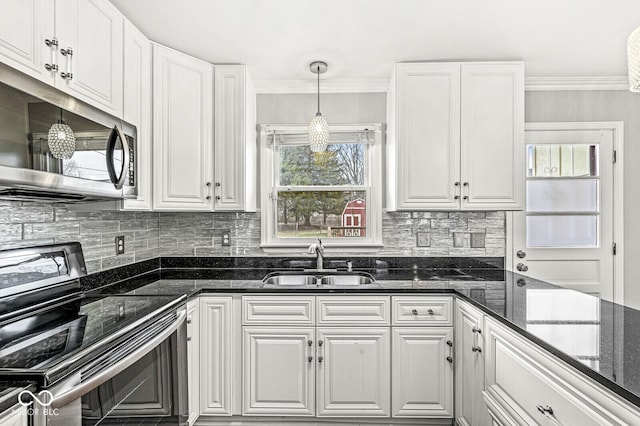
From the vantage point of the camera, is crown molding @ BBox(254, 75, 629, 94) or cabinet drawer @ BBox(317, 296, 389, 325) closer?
cabinet drawer @ BBox(317, 296, 389, 325)

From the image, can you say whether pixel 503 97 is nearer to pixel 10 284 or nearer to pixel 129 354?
pixel 129 354

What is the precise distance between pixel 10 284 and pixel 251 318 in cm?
114

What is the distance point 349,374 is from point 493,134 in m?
1.74

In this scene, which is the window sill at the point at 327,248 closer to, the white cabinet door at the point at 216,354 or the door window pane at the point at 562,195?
the white cabinet door at the point at 216,354

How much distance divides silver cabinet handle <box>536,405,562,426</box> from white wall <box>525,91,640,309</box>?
2.14 metres

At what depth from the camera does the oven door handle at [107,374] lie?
102 cm

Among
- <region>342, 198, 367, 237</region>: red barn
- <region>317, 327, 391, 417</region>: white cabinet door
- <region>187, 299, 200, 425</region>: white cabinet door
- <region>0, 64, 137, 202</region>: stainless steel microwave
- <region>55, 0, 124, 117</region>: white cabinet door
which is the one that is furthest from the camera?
<region>342, 198, 367, 237</region>: red barn

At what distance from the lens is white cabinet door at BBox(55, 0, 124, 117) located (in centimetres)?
147

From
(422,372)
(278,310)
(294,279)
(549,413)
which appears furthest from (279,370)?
(549,413)

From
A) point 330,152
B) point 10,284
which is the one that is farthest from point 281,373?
point 330,152

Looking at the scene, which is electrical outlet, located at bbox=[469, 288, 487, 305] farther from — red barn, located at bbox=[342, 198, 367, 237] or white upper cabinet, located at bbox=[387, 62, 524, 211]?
red barn, located at bbox=[342, 198, 367, 237]

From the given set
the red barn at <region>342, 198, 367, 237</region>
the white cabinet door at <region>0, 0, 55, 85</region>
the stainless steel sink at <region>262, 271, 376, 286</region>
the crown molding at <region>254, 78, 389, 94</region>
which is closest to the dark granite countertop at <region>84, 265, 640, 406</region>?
the stainless steel sink at <region>262, 271, 376, 286</region>

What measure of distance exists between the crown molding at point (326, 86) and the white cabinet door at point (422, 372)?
174 centimetres

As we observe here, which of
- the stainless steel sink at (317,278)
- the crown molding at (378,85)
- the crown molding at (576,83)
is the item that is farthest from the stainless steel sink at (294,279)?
the crown molding at (576,83)
